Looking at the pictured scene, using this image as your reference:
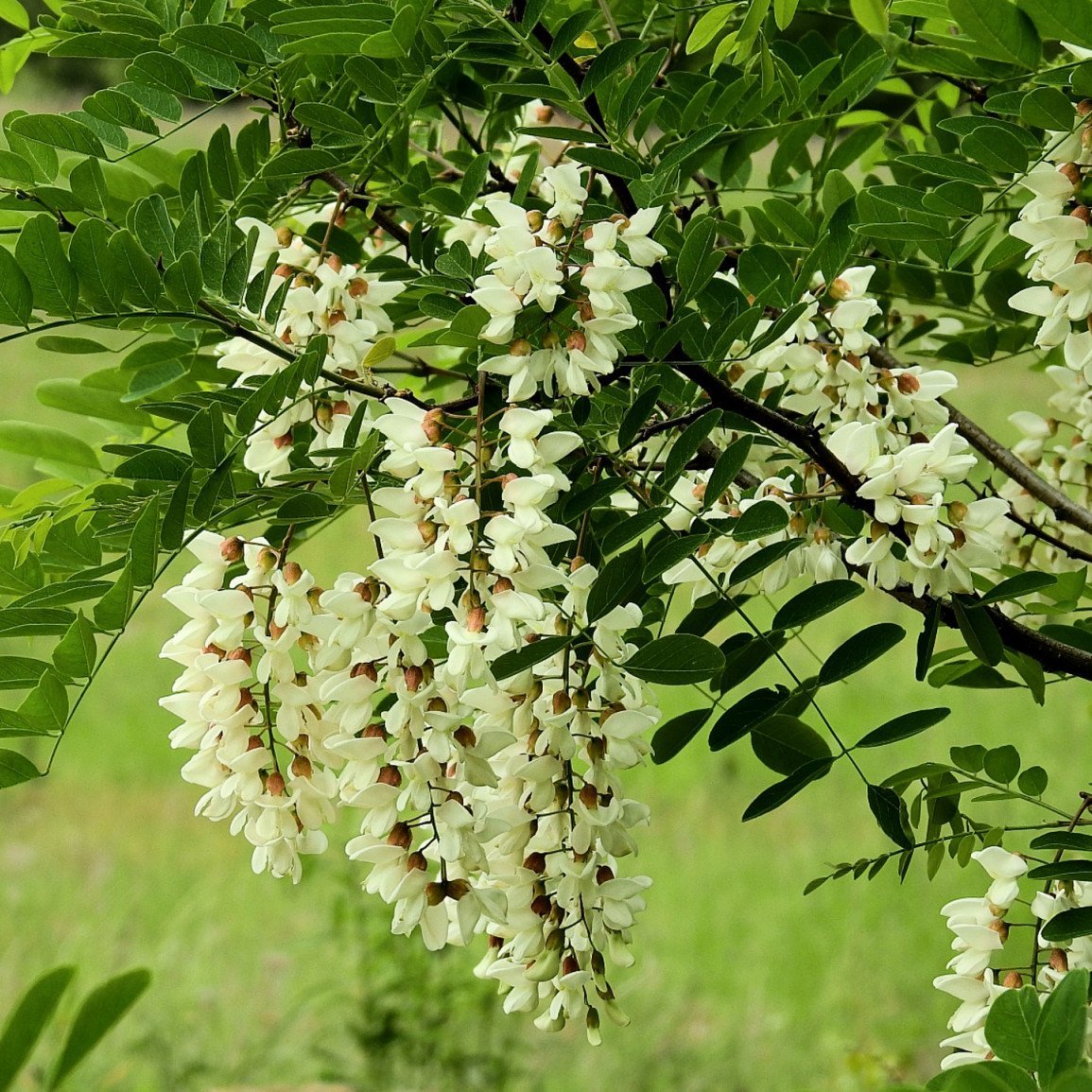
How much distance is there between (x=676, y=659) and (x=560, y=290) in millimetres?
125

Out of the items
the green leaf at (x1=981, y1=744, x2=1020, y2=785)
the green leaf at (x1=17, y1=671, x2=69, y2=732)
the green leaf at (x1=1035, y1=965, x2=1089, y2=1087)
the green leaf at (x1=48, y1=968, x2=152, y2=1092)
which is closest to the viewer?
the green leaf at (x1=48, y1=968, x2=152, y2=1092)

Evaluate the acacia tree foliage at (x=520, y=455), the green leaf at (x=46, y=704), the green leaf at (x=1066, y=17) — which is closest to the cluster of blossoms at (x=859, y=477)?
the acacia tree foliage at (x=520, y=455)

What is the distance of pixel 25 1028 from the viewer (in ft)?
0.59

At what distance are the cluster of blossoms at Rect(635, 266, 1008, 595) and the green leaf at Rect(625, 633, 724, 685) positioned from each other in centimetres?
4

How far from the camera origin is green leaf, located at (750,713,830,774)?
0.46 m

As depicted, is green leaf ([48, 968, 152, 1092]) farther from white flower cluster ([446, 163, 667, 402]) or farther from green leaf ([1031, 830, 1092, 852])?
green leaf ([1031, 830, 1092, 852])

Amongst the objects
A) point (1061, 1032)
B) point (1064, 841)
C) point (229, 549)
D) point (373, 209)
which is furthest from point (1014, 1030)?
point (373, 209)

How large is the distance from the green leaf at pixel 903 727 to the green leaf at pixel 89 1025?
33cm

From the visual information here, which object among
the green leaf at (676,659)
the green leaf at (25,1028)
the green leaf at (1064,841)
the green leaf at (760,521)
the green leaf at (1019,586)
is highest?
the green leaf at (25,1028)

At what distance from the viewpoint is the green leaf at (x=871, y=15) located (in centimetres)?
41

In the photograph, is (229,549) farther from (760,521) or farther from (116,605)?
(760,521)

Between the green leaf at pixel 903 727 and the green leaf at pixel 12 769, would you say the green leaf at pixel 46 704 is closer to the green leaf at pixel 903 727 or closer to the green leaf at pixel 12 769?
the green leaf at pixel 12 769

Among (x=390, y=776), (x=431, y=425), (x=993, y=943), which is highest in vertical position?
(x=431, y=425)

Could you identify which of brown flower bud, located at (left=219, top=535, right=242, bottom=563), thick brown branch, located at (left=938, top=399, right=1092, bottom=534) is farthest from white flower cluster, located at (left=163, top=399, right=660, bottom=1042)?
thick brown branch, located at (left=938, top=399, right=1092, bottom=534)
